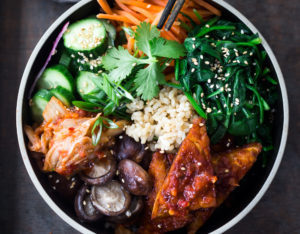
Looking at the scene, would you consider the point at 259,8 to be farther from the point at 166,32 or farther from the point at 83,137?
the point at 83,137

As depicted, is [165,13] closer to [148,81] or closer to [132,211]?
[148,81]

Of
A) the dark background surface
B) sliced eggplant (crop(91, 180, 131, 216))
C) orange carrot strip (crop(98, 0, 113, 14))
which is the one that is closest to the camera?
sliced eggplant (crop(91, 180, 131, 216))

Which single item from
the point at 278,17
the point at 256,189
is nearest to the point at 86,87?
the point at 256,189

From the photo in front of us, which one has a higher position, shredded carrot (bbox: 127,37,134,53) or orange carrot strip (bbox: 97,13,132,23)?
orange carrot strip (bbox: 97,13,132,23)

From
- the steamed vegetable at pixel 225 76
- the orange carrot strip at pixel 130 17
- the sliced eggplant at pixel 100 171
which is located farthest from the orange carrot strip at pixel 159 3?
the sliced eggplant at pixel 100 171

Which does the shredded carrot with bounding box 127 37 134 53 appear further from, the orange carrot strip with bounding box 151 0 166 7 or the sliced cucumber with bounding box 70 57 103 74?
the orange carrot strip with bounding box 151 0 166 7

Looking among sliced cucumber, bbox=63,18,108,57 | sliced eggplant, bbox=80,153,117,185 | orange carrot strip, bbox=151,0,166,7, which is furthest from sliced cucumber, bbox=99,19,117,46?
sliced eggplant, bbox=80,153,117,185

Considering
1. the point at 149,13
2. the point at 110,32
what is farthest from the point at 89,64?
the point at 149,13
